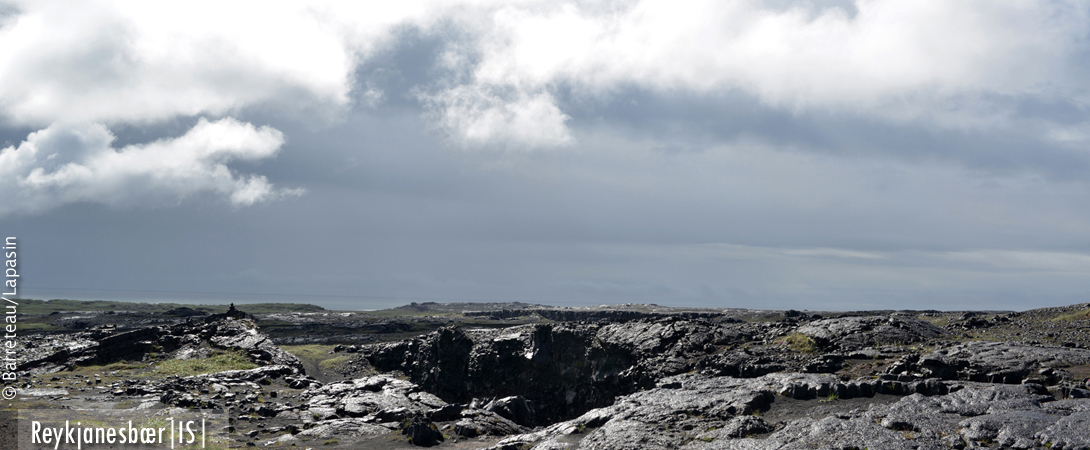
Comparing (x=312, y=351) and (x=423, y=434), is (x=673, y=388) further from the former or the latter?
(x=312, y=351)

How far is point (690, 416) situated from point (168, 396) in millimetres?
47595

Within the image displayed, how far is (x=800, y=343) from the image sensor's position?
49.0 m

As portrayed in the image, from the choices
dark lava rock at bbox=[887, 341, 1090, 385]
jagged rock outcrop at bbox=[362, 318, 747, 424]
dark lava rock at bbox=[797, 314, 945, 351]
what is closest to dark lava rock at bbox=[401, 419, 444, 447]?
jagged rock outcrop at bbox=[362, 318, 747, 424]

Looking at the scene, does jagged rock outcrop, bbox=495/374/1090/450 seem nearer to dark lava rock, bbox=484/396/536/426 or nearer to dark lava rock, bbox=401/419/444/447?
dark lava rock, bbox=401/419/444/447

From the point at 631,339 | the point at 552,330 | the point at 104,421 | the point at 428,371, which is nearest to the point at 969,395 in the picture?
the point at 631,339

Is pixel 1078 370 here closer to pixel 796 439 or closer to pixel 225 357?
pixel 796 439

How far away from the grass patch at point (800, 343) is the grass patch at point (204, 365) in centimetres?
6629

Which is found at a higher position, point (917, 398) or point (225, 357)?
point (917, 398)

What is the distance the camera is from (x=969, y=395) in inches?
1150

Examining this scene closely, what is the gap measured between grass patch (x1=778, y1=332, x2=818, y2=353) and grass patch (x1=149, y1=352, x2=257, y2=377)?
66.3 metres

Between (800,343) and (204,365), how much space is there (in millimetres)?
71614

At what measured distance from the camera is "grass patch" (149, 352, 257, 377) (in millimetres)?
67619

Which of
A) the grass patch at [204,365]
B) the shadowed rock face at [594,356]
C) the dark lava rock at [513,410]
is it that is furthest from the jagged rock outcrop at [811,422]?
the grass patch at [204,365]

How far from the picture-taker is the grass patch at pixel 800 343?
156 ft
